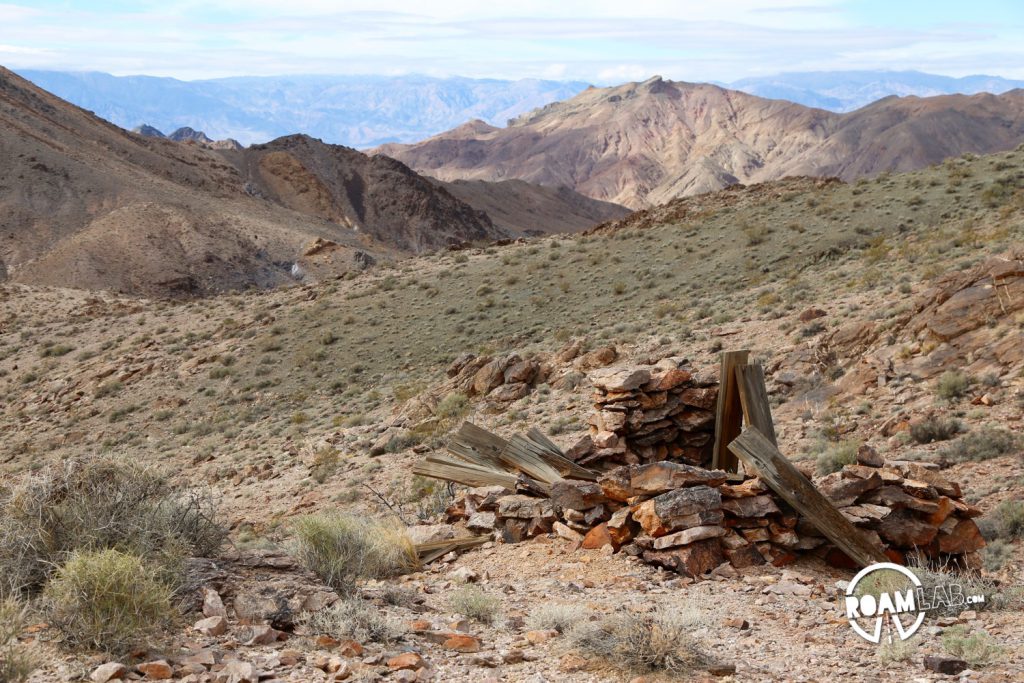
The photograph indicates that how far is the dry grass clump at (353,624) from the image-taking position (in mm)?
6262

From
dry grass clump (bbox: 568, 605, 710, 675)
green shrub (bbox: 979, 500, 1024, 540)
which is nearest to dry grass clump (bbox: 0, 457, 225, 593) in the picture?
dry grass clump (bbox: 568, 605, 710, 675)

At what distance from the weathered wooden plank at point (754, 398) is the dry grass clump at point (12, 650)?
24.4ft

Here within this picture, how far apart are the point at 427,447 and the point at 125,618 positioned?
11177mm

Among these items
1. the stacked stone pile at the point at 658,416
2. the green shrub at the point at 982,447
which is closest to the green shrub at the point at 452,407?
the stacked stone pile at the point at 658,416

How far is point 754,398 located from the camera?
10578 millimetres

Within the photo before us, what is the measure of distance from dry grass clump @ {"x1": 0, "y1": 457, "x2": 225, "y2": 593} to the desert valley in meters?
0.03

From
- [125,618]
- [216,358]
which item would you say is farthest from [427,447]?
[216,358]

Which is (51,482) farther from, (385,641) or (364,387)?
(364,387)

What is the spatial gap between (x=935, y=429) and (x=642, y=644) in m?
7.70

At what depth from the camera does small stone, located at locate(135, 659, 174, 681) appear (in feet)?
17.5

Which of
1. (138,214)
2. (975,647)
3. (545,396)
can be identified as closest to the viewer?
(975,647)

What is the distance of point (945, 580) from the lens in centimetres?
720

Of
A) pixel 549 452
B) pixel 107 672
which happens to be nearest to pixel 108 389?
pixel 549 452

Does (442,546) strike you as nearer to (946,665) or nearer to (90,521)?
(90,521)
